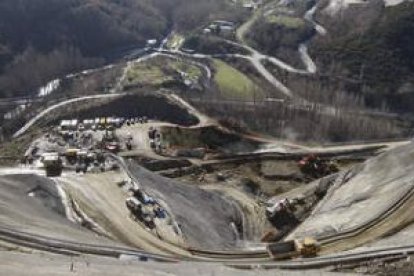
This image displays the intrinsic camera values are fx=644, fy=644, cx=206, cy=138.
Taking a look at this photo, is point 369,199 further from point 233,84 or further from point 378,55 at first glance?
point 378,55

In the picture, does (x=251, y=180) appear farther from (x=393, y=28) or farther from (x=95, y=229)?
(x=393, y=28)

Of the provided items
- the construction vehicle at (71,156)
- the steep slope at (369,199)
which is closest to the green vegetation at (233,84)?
the construction vehicle at (71,156)

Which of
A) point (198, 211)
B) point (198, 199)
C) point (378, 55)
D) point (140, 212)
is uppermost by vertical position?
point (378, 55)

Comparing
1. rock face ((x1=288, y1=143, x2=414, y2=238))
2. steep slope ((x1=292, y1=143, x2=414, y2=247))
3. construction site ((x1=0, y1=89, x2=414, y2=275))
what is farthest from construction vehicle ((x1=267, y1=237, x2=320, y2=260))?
rock face ((x1=288, y1=143, x2=414, y2=238))

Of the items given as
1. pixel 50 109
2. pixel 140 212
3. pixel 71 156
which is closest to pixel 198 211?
pixel 140 212

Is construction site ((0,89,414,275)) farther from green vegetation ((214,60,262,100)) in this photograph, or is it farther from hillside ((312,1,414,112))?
hillside ((312,1,414,112))

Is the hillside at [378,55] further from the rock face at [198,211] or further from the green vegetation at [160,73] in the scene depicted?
the rock face at [198,211]
